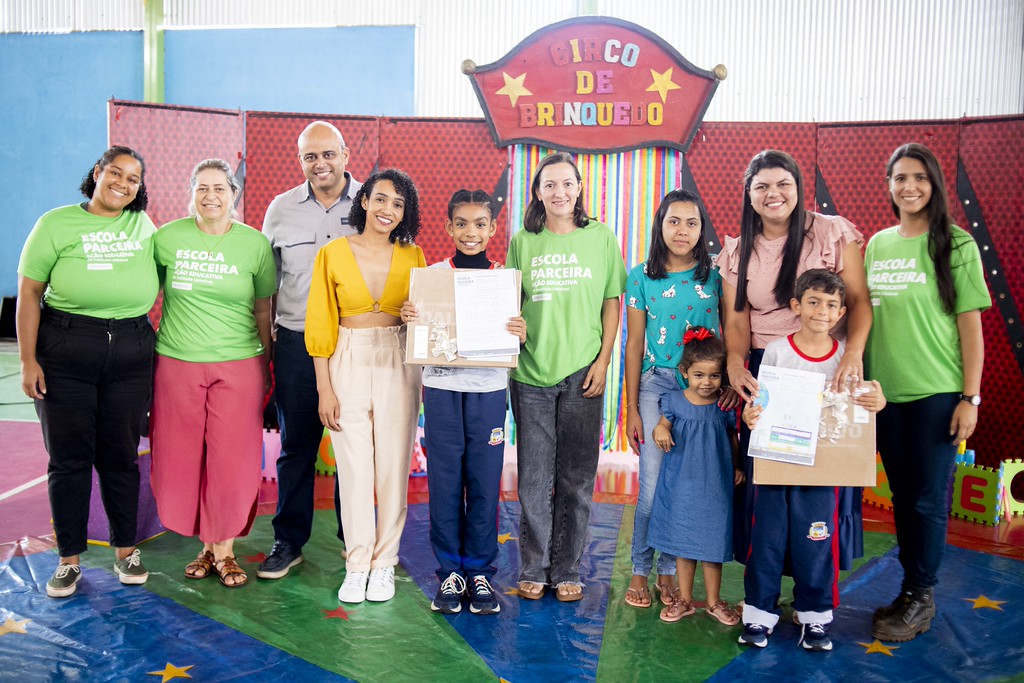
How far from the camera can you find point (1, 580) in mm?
3305

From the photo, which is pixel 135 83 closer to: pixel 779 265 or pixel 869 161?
pixel 869 161

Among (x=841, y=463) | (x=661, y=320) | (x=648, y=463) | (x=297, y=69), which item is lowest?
(x=648, y=463)

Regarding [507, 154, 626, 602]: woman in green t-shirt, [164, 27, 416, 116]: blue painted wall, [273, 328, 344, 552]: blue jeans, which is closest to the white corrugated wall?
[164, 27, 416, 116]: blue painted wall

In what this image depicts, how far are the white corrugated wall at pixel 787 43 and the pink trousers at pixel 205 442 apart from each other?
640cm

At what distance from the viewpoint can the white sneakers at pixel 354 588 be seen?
3.16m

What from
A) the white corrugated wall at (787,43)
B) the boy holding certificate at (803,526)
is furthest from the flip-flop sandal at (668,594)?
the white corrugated wall at (787,43)

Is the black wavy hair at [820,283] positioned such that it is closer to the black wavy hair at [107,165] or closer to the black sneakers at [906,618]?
the black sneakers at [906,618]

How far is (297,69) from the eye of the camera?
10.1 meters

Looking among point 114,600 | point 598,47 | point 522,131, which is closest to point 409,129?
point 522,131

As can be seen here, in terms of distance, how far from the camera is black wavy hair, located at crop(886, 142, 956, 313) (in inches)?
111

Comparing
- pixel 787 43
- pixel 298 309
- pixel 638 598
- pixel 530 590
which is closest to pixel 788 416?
pixel 638 598

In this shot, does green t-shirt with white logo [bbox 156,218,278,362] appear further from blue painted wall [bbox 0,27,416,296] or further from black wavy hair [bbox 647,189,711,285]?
blue painted wall [bbox 0,27,416,296]

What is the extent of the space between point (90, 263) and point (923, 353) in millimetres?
3268

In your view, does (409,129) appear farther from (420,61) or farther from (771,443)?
(420,61)
